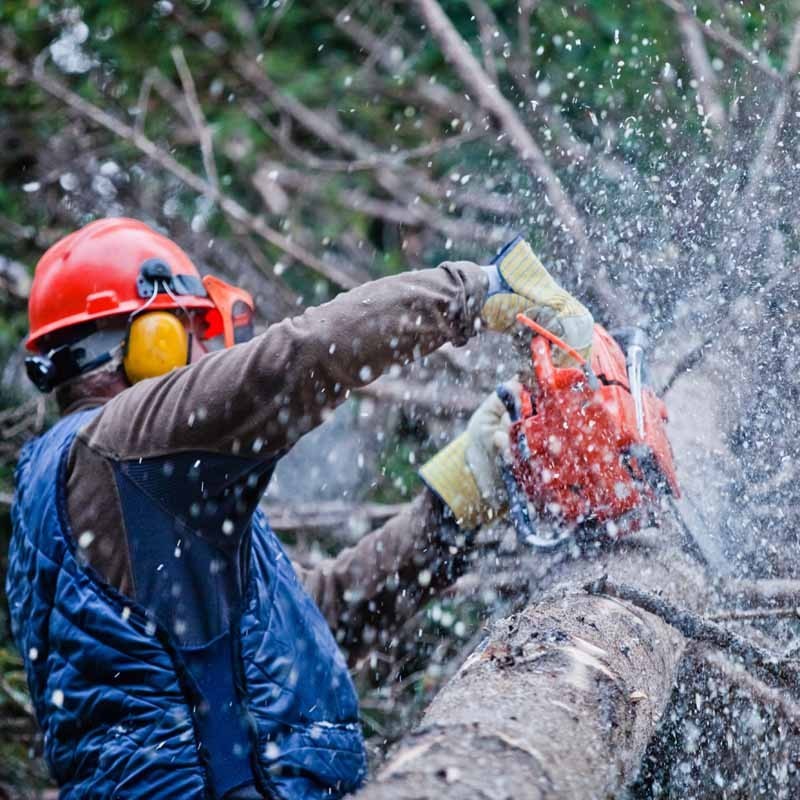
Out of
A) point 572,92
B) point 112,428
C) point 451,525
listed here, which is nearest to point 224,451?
point 112,428

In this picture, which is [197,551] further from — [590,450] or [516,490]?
[590,450]

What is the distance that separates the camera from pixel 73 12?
18.1 ft

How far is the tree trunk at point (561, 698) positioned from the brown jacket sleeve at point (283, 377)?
0.59 meters

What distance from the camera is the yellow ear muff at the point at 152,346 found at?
8.20 ft

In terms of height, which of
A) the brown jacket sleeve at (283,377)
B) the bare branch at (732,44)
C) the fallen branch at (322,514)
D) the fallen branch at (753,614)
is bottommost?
the fallen branch at (322,514)

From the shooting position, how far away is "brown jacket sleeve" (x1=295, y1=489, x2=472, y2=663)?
277 centimetres

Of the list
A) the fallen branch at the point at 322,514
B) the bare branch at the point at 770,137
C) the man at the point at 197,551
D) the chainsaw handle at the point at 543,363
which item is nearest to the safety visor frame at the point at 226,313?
the man at the point at 197,551

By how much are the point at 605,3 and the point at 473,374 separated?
1.93 m

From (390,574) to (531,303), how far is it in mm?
884

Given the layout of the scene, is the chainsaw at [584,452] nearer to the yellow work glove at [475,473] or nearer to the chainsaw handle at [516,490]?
the chainsaw handle at [516,490]

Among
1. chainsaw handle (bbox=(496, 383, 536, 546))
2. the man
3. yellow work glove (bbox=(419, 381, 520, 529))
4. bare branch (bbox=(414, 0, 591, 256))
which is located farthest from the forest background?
the man

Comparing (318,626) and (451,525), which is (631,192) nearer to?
(451,525)

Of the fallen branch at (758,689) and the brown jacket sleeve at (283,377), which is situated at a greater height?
the brown jacket sleeve at (283,377)

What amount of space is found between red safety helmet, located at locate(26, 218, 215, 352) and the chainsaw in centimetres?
90
